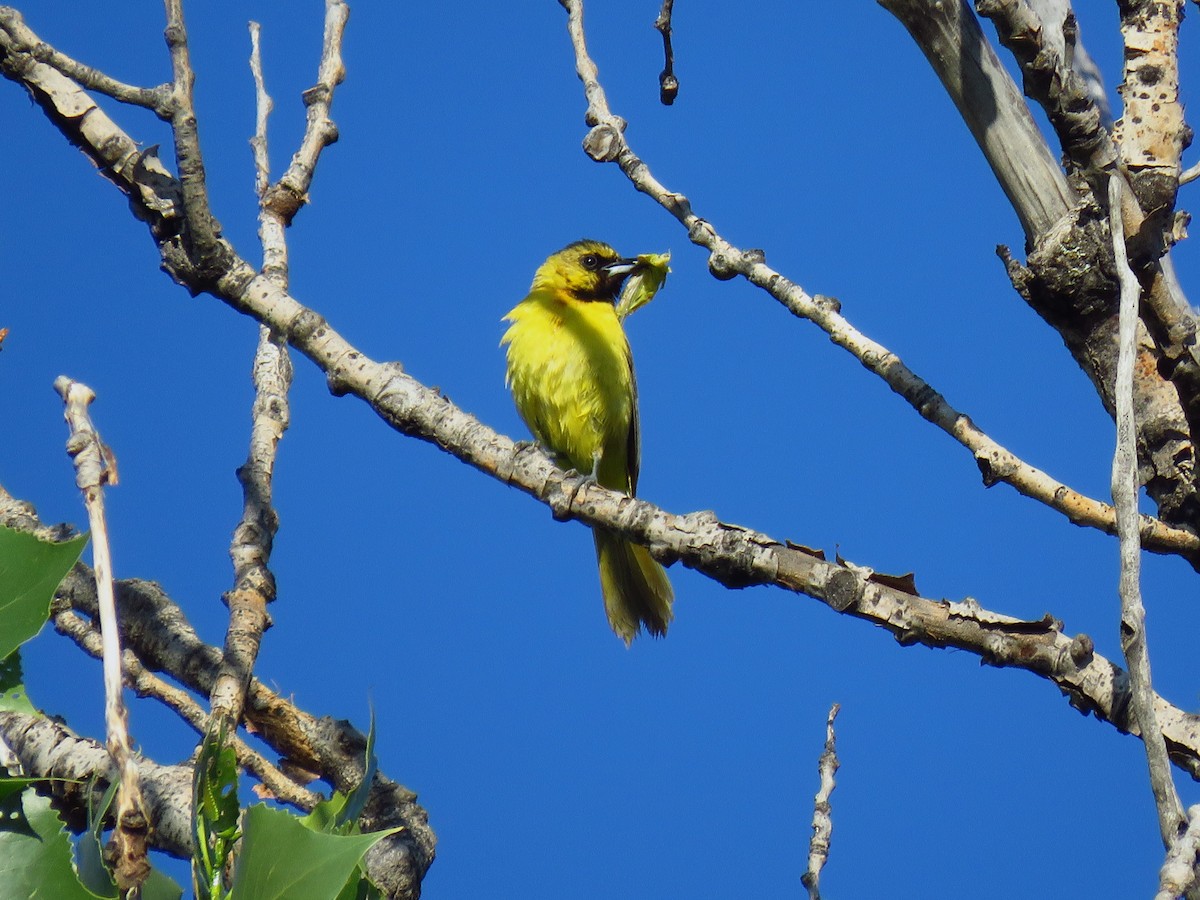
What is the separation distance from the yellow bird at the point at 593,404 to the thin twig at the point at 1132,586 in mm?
4620

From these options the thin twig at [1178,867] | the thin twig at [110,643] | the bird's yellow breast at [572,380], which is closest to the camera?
the thin twig at [110,643]

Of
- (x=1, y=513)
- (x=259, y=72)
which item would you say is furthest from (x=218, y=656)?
(x=259, y=72)

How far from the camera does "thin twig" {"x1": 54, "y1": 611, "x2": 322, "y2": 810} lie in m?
3.16

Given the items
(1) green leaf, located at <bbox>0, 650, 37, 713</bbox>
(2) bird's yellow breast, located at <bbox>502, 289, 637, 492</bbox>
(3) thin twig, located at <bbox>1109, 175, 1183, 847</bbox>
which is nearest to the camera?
(3) thin twig, located at <bbox>1109, 175, 1183, 847</bbox>

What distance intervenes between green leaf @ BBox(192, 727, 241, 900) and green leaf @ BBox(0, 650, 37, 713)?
64 centimetres

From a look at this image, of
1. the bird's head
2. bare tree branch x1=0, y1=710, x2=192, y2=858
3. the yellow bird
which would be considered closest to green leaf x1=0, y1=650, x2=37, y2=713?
bare tree branch x1=0, y1=710, x2=192, y2=858

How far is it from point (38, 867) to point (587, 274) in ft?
20.7

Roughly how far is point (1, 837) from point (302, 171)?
2.75 meters

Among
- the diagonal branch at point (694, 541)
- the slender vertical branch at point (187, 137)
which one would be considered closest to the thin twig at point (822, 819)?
the diagonal branch at point (694, 541)

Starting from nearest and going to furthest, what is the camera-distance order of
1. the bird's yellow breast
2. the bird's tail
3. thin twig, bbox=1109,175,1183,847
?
thin twig, bbox=1109,175,1183,847 → the bird's tail → the bird's yellow breast

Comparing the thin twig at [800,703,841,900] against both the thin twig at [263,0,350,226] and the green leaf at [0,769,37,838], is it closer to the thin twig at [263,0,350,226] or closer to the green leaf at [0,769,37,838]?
the green leaf at [0,769,37,838]

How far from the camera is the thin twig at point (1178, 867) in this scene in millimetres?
1457

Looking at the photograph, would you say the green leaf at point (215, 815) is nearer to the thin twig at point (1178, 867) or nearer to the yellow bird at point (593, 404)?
the thin twig at point (1178, 867)

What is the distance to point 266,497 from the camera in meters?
3.45
